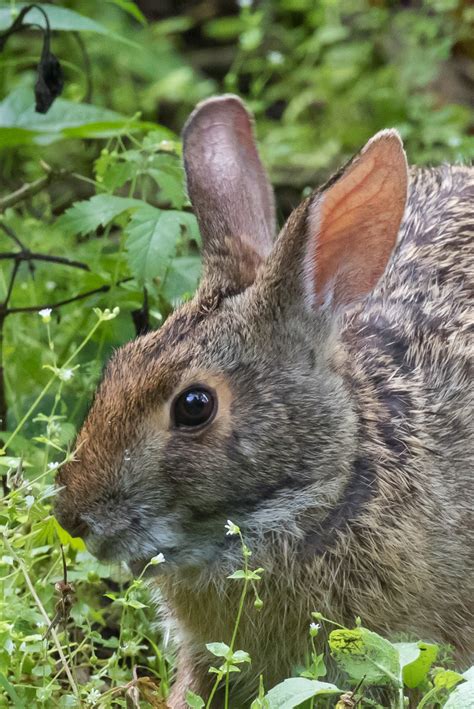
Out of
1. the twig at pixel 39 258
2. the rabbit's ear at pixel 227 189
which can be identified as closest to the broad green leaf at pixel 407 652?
the rabbit's ear at pixel 227 189

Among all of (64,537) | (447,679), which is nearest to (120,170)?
(64,537)

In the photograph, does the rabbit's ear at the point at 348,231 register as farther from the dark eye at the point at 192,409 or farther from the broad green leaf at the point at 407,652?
the broad green leaf at the point at 407,652

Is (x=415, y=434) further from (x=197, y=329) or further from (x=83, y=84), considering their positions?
(x=83, y=84)

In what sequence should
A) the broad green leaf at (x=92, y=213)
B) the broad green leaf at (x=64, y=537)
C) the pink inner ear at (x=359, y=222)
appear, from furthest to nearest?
the broad green leaf at (x=92, y=213), the pink inner ear at (x=359, y=222), the broad green leaf at (x=64, y=537)

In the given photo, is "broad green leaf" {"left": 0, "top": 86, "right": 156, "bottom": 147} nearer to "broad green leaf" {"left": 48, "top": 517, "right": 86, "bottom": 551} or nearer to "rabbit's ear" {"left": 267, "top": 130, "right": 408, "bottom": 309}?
"rabbit's ear" {"left": 267, "top": 130, "right": 408, "bottom": 309}

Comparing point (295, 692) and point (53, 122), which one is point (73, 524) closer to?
point (295, 692)

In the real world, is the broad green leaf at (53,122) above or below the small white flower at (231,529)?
above
